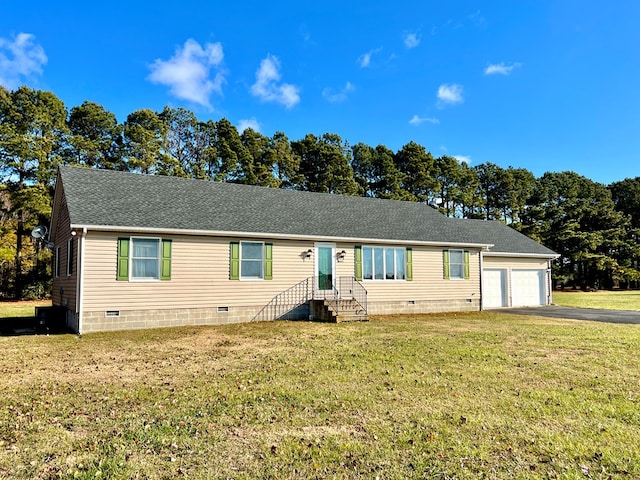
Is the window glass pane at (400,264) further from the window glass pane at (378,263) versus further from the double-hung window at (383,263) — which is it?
the window glass pane at (378,263)

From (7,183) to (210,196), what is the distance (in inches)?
714

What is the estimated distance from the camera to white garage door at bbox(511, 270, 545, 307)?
21.3 metres

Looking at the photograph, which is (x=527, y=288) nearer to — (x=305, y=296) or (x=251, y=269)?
(x=305, y=296)

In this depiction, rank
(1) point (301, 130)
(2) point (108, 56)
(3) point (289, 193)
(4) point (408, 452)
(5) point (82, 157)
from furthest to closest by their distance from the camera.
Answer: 1. (1) point (301, 130)
2. (5) point (82, 157)
3. (3) point (289, 193)
4. (2) point (108, 56)
5. (4) point (408, 452)

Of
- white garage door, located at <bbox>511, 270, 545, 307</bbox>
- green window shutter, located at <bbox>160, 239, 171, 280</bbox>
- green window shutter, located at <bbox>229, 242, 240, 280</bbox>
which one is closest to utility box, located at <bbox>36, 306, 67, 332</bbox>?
green window shutter, located at <bbox>160, 239, 171, 280</bbox>

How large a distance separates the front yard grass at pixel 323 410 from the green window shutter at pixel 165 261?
3.72 m

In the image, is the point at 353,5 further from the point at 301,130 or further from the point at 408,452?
the point at 301,130

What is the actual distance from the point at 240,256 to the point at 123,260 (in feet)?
12.3

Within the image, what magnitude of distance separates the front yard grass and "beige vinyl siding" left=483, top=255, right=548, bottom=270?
11.1 m

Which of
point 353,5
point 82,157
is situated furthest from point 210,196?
point 82,157

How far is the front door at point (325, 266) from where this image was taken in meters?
15.8

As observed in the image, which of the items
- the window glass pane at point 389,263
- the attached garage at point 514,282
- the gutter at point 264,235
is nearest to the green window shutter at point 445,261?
the gutter at point 264,235

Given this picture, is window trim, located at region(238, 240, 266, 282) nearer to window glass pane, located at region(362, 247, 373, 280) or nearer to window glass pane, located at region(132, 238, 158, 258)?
window glass pane, located at region(132, 238, 158, 258)

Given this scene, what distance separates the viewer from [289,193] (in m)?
18.9
